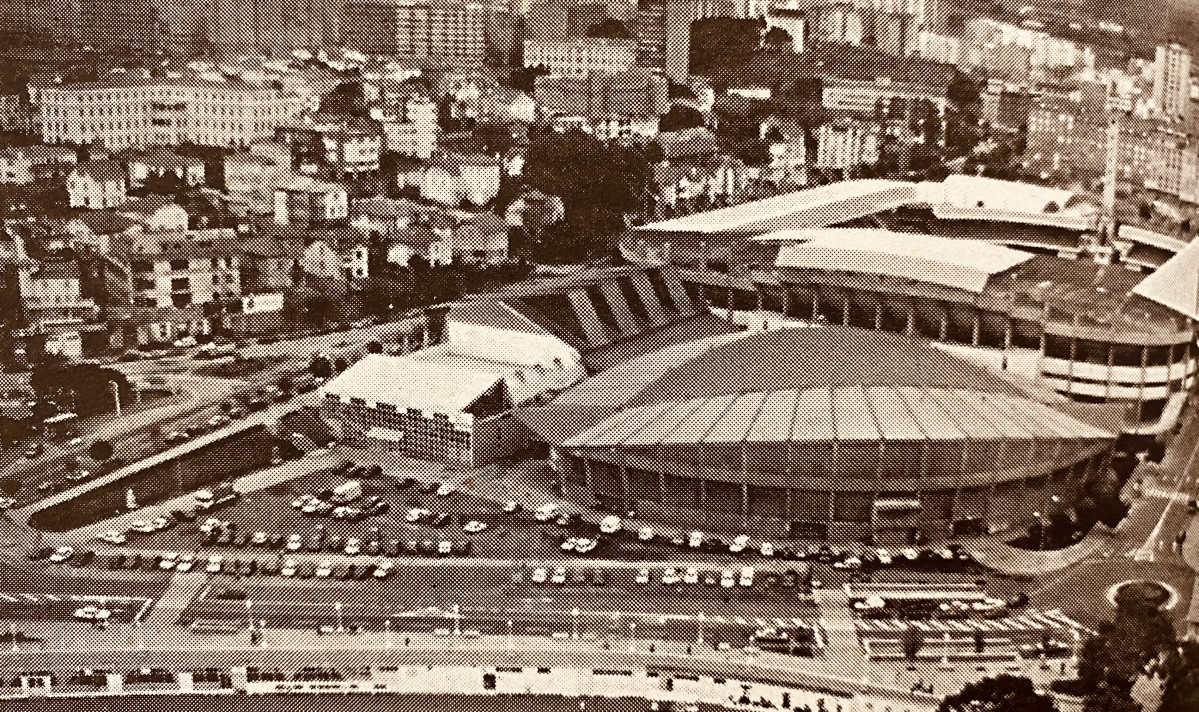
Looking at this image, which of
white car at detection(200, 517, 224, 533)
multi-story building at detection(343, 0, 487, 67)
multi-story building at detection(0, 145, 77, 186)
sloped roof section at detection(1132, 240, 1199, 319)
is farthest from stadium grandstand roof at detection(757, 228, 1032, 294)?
multi-story building at detection(343, 0, 487, 67)

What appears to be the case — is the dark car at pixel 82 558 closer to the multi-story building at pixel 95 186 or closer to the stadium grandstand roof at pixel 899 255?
the multi-story building at pixel 95 186

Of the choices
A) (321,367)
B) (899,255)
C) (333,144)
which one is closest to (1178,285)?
(899,255)

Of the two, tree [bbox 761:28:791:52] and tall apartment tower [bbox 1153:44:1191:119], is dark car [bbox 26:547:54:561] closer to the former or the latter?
tree [bbox 761:28:791:52]

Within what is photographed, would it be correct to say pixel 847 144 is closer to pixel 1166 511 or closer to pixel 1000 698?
pixel 1166 511

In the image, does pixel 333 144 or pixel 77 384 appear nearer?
pixel 77 384

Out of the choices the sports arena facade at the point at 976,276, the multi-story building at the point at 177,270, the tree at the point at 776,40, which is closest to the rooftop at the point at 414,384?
the multi-story building at the point at 177,270
